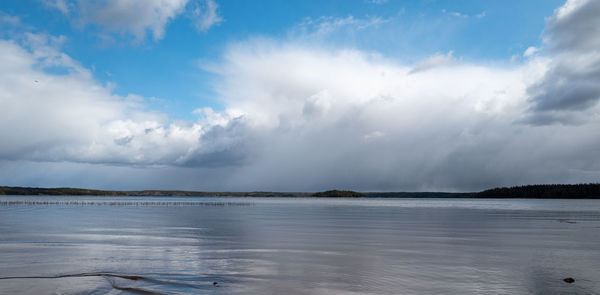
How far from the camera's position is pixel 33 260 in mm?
20859

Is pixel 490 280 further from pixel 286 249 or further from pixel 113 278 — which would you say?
pixel 113 278

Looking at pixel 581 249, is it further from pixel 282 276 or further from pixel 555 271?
pixel 282 276

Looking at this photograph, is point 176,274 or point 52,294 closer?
point 52,294

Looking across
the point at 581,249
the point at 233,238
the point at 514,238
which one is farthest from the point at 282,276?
the point at 514,238

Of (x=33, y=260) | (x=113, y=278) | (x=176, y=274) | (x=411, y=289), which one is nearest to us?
(x=411, y=289)

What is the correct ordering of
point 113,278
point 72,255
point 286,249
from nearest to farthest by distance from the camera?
point 113,278, point 72,255, point 286,249

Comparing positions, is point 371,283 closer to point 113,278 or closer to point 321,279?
point 321,279

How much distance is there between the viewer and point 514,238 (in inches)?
1312

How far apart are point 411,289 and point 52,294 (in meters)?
12.6

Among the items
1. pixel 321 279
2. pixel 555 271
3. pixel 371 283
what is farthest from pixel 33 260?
pixel 555 271

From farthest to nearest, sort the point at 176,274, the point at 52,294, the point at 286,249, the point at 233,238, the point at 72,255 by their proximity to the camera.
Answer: the point at 233,238, the point at 286,249, the point at 72,255, the point at 176,274, the point at 52,294

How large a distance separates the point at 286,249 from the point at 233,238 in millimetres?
8045

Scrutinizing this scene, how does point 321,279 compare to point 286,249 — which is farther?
point 286,249

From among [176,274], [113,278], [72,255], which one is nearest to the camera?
[113,278]
